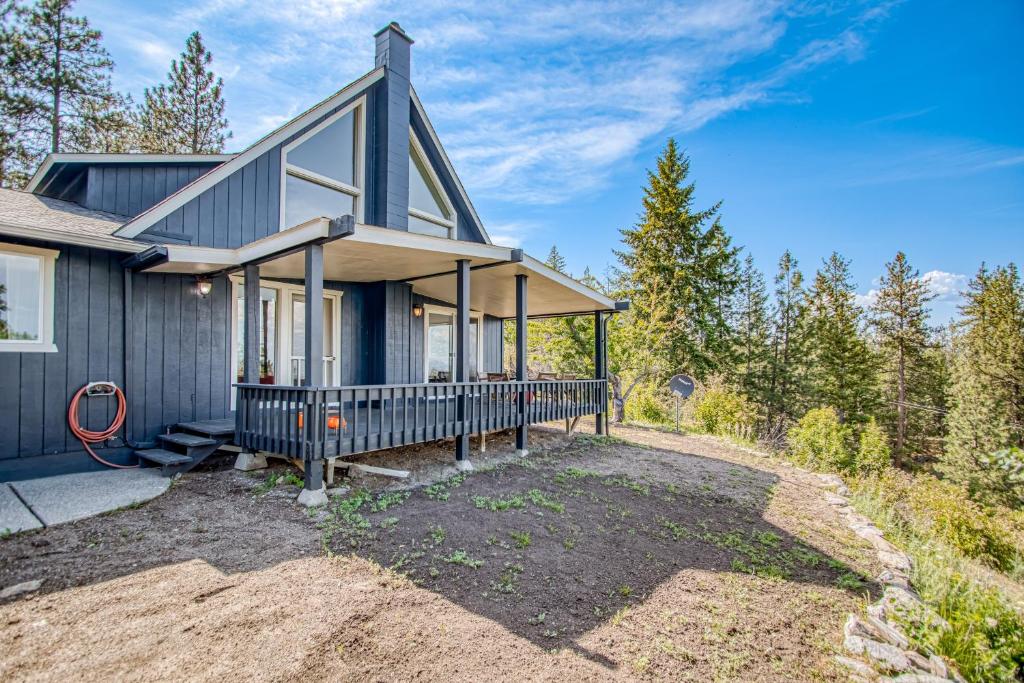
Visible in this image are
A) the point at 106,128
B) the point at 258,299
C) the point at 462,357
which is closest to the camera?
the point at 258,299

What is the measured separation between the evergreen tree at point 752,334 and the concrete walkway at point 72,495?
23.4m

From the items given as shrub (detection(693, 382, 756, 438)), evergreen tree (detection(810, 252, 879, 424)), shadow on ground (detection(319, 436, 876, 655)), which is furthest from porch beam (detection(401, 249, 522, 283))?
evergreen tree (detection(810, 252, 879, 424))

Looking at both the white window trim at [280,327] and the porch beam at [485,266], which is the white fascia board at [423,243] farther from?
the white window trim at [280,327]

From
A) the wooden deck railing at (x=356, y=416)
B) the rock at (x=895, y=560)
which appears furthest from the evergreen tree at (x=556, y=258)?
the rock at (x=895, y=560)

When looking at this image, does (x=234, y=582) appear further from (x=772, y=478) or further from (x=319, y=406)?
(x=772, y=478)

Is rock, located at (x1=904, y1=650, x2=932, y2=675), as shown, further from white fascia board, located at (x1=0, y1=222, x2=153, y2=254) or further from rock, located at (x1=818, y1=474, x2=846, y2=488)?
white fascia board, located at (x1=0, y1=222, x2=153, y2=254)

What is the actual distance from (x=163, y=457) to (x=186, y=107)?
735 inches

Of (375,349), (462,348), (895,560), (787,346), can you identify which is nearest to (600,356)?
(462,348)

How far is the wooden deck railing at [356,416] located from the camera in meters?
4.57

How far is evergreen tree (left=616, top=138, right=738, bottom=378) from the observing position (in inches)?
868

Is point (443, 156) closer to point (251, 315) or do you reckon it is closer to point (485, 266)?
point (485, 266)

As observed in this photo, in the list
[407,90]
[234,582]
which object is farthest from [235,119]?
[234,582]

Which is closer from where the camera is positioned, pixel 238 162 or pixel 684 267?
pixel 238 162

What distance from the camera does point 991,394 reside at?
59.8 feet
